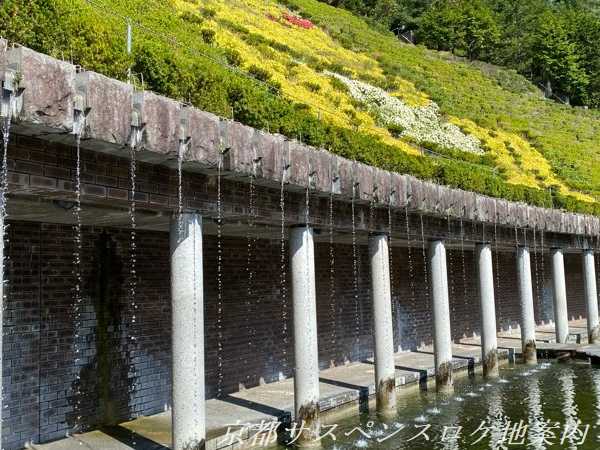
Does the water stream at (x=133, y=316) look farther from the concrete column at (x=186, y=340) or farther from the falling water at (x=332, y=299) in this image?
the falling water at (x=332, y=299)

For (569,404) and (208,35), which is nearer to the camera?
(569,404)

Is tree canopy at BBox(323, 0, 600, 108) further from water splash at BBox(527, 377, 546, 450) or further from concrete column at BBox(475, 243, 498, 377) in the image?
water splash at BBox(527, 377, 546, 450)

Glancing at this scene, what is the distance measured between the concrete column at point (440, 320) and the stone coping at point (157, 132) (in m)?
2.43

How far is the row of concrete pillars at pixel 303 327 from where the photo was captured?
8.12 meters

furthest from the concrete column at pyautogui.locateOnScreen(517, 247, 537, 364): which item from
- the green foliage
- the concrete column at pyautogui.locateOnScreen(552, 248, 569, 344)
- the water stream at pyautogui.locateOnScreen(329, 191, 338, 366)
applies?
the green foliage

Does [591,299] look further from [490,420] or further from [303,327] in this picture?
[303,327]

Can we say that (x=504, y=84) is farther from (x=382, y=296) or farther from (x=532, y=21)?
(x=382, y=296)

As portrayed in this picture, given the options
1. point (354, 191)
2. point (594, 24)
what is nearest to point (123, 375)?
point (354, 191)

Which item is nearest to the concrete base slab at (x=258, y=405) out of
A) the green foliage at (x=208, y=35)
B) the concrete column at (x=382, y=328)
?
the concrete column at (x=382, y=328)

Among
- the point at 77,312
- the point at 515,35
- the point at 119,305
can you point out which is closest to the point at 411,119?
the point at 119,305

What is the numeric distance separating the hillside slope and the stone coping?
1954mm

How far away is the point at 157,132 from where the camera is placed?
23.2 feet

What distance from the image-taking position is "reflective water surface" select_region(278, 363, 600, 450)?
31.6ft

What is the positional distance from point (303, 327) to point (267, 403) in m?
2.15
